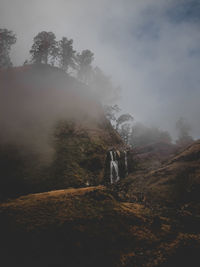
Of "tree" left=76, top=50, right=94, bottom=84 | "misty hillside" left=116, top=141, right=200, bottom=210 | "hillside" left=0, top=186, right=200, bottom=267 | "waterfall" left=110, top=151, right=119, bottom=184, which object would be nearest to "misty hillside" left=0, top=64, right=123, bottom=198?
"waterfall" left=110, top=151, right=119, bottom=184

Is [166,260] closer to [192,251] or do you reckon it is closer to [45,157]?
[192,251]

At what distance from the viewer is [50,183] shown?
496 inches

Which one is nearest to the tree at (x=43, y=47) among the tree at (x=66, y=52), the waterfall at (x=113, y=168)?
the tree at (x=66, y=52)

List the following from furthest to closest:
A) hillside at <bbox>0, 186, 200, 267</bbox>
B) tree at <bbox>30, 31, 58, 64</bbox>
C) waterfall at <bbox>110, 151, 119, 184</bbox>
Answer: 1. tree at <bbox>30, 31, 58, 64</bbox>
2. waterfall at <bbox>110, 151, 119, 184</bbox>
3. hillside at <bbox>0, 186, 200, 267</bbox>

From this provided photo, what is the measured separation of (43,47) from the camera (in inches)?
1384

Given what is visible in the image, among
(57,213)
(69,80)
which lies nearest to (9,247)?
(57,213)

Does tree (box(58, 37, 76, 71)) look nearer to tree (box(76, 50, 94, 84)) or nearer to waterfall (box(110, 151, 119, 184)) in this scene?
tree (box(76, 50, 94, 84))

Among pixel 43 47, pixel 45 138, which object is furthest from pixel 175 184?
pixel 43 47

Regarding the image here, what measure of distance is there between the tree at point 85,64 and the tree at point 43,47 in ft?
22.6

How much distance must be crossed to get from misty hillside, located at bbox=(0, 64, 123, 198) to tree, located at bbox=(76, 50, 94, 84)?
52.3 feet

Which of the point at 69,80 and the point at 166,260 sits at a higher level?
the point at 69,80

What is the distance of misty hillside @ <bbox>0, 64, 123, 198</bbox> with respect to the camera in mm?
12773

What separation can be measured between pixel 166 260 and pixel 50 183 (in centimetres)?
1038

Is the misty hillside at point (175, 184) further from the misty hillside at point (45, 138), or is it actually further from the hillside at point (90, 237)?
the misty hillside at point (45, 138)
